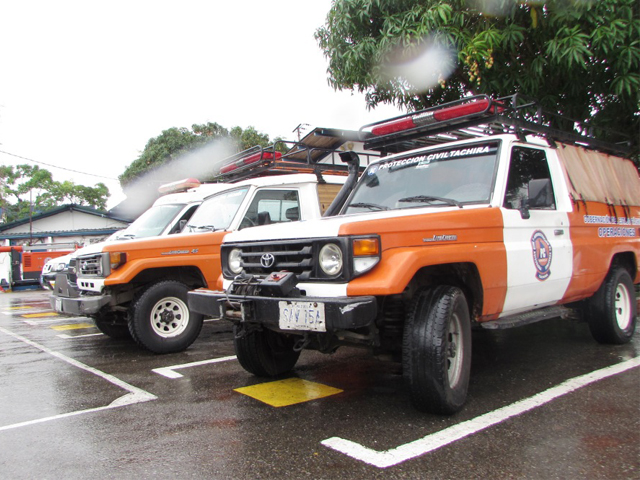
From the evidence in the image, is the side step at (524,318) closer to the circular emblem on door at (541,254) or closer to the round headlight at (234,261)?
the circular emblem on door at (541,254)

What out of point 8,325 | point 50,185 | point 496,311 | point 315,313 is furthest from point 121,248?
point 50,185

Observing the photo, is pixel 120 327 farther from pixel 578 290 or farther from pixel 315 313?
pixel 578 290

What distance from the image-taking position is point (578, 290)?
5020mm

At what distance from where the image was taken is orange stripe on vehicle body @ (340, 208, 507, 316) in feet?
10.8

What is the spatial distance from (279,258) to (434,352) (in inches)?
51.2

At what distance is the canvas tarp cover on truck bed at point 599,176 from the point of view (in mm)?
5191

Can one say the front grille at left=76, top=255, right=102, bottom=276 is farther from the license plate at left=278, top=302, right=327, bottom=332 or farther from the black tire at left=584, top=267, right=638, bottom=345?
the black tire at left=584, top=267, right=638, bottom=345

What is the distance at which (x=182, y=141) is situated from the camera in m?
26.7

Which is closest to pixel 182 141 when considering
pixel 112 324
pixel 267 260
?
pixel 112 324

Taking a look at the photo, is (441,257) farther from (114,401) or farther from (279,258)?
(114,401)

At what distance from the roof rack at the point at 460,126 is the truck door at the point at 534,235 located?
30 cm

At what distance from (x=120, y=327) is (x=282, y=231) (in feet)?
15.1

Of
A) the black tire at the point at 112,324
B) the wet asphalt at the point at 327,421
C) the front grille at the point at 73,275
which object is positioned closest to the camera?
the wet asphalt at the point at 327,421

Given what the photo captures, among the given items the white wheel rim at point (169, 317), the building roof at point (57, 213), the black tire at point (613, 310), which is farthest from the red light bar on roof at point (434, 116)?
the building roof at point (57, 213)
